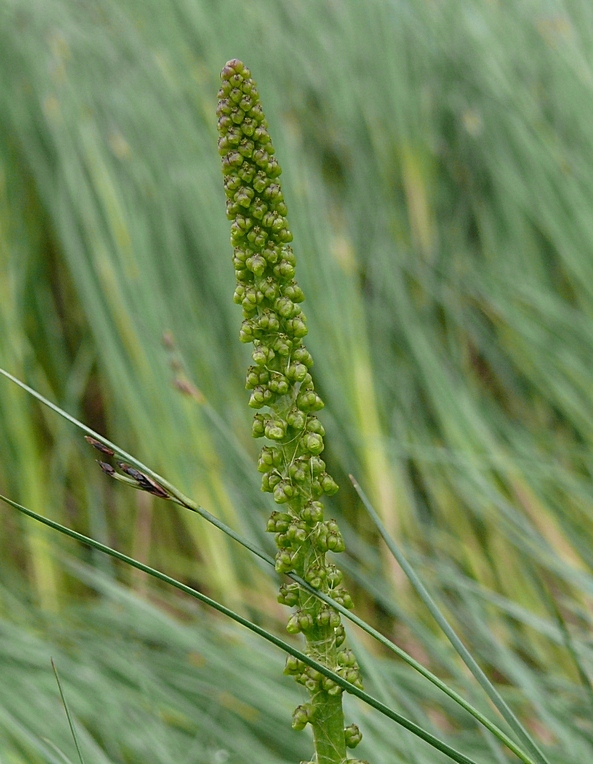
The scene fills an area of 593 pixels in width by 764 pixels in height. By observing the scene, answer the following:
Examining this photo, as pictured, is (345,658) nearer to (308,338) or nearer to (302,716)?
(302,716)

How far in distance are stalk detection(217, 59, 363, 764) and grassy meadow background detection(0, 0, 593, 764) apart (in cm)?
57

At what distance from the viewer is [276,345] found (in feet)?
1.71

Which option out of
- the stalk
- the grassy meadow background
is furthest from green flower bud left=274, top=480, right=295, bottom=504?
the grassy meadow background

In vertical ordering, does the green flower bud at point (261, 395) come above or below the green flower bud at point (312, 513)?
above

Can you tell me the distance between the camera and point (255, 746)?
1177mm

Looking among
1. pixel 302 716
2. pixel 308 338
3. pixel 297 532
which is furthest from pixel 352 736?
pixel 308 338

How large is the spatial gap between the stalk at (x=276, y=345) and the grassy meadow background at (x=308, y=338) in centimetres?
57

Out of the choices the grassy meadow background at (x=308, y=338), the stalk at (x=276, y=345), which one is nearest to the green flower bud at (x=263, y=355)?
the stalk at (x=276, y=345)

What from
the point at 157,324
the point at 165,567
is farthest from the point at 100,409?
the point at 165,567

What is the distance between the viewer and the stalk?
516 mm

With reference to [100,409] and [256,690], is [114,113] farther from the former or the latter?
[256,690]

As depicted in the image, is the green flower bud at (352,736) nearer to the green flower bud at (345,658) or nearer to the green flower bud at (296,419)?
the green flower bud at (345,658)

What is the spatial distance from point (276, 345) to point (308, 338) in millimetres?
1374

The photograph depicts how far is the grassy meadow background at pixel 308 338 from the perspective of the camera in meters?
1.32
